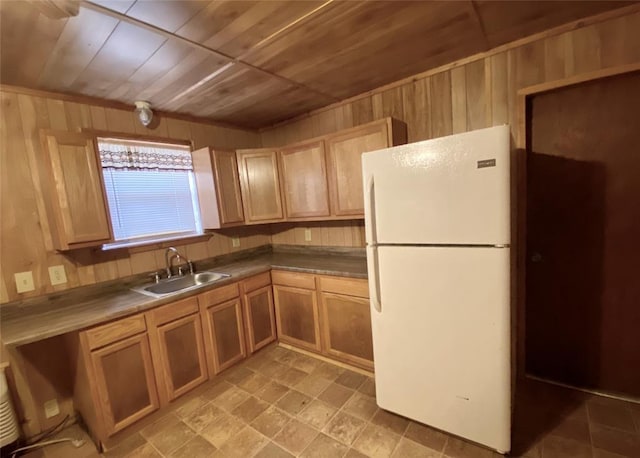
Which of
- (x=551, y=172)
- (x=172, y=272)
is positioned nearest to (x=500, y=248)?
(x=551, y=172)

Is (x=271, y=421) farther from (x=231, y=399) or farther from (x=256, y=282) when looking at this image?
(x=256, y=282)

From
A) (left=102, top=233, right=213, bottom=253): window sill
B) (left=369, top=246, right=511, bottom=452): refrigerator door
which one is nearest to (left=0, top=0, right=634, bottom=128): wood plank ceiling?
(left=102, top=233, right=213, bottom=253): window sill

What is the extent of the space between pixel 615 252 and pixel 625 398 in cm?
95

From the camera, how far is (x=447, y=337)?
60.9 inches

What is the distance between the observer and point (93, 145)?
2012 millimetres

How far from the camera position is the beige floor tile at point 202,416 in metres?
1.93

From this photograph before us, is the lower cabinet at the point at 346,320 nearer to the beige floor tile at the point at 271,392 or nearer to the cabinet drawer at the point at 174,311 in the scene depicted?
the beige floor tile at the point at 271,392

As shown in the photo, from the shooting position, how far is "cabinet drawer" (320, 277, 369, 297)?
2246 mm

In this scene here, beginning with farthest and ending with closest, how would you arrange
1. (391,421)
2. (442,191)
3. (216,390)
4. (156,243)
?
1. (156,243)
2. (216,390)
3. (391,421)
4. (442,191)

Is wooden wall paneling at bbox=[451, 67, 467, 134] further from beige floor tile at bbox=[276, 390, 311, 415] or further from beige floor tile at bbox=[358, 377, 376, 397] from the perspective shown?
beige floor tile at bbox=[276, 390, 311, 415]

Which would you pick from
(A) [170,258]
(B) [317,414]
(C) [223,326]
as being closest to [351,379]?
(B) [317,414]

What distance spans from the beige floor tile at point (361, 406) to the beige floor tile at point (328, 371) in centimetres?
29

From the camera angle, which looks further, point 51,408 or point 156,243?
point 156,243

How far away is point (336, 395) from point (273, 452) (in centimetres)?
60
